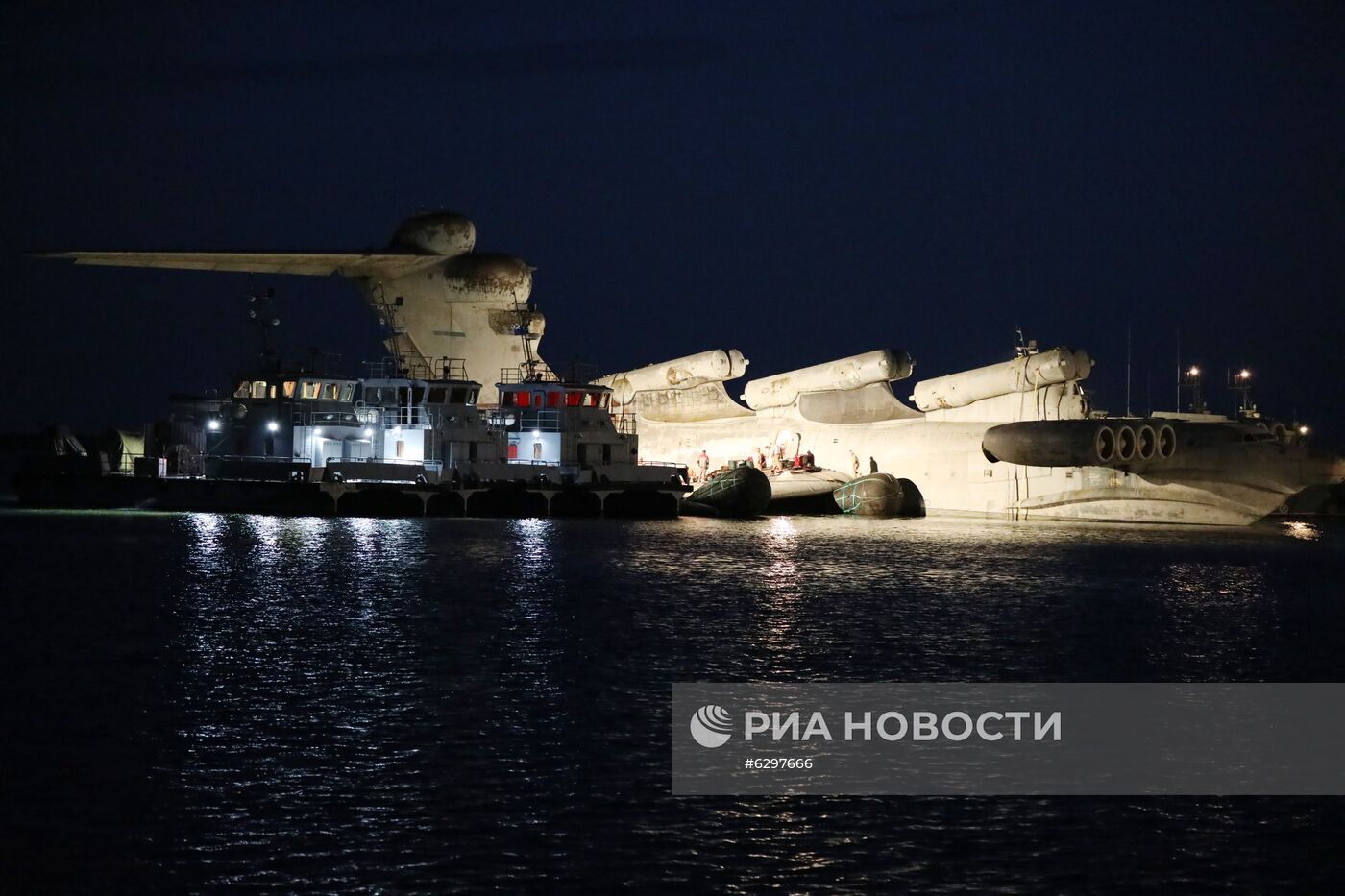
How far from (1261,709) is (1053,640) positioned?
6770 mm

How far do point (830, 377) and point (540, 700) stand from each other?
5168 cm

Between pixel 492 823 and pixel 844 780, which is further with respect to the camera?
pixel 844 780

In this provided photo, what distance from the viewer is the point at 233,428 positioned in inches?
2149

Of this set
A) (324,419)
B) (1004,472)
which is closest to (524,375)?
(324,419)

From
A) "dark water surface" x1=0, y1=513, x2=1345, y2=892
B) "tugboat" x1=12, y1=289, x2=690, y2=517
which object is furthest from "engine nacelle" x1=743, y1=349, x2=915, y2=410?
"dark water surface" x1=0, y1=513, x2=1345, y2=892

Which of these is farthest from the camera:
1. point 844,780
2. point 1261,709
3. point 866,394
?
point 866,394

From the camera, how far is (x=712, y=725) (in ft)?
54.9

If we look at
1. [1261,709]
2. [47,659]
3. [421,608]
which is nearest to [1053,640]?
[1261,709]

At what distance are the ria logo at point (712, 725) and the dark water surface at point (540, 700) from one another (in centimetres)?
43

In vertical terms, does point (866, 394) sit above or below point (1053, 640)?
above

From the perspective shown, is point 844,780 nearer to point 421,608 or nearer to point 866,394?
point 421,608

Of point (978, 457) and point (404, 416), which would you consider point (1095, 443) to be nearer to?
point (978, 457)

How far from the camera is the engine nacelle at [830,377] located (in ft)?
217

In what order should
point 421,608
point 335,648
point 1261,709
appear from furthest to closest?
1. point 421,608
2. point 335,648
3. point 1261,709
